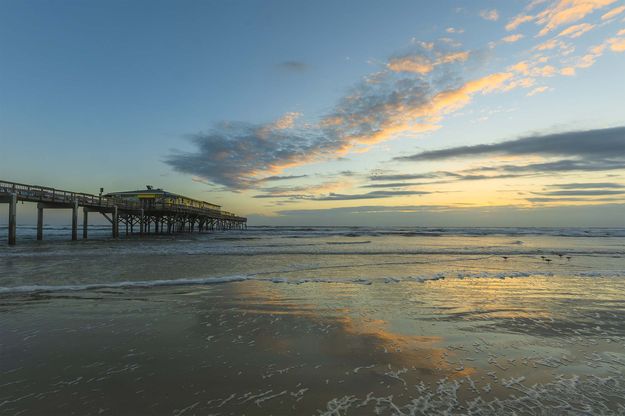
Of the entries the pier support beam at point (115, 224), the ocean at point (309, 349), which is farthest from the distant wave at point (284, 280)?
the pier support beam at point (115, 224)

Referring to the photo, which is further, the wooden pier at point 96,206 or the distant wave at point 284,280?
the wooden pier at point 96,206

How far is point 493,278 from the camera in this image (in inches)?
506

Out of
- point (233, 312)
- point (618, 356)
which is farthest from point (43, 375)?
point (618, 356)

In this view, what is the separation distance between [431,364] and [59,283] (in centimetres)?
1134

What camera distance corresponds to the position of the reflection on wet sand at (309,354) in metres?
3.74

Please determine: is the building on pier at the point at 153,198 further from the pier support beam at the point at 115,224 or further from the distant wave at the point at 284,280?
the distant wave at the point at 284,280

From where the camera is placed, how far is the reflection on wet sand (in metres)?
3.74

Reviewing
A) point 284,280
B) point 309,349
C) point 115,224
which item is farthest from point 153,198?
point 309,349

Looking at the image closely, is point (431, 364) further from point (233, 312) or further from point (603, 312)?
point (603, 312)

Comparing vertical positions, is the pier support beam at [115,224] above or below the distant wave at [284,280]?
above

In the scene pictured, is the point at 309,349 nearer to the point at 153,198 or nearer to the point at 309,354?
the point at 309,354

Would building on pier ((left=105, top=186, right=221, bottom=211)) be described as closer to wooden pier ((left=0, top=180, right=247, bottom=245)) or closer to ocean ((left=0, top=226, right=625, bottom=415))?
wooden pier ((left=0, top=180, right=247, bottom=245))

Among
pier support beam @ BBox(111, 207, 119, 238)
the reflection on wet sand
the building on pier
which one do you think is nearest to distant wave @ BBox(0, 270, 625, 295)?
the reflection on wet sand

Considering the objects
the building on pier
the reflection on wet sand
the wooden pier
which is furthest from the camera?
the building on pier
